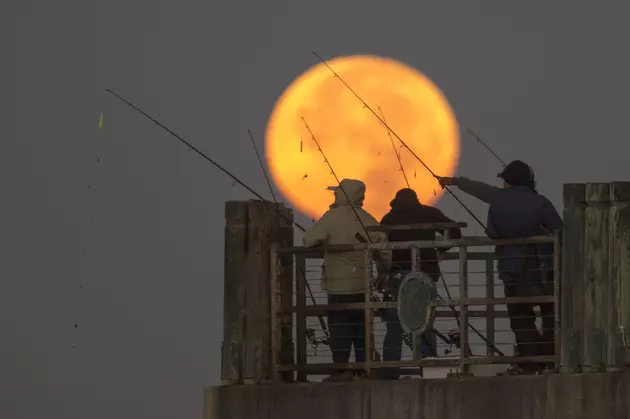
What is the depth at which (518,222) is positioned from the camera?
23.0 metres

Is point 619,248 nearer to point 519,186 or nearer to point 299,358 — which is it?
point 519,186

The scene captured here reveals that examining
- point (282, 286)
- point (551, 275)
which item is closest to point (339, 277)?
point (282, 286)

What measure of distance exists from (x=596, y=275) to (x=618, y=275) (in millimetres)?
199

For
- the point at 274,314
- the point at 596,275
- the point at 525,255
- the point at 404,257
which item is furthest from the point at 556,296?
the point at 274,314

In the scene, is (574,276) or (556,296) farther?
(556,296)

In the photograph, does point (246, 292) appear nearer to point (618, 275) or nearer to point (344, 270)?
point (344, 270)

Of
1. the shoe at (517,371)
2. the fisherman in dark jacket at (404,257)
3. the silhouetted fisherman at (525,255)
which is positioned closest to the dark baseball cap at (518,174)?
the silhouetted fisherman at (525,255)

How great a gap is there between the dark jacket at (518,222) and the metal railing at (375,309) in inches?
6.6

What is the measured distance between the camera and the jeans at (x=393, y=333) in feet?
77.8

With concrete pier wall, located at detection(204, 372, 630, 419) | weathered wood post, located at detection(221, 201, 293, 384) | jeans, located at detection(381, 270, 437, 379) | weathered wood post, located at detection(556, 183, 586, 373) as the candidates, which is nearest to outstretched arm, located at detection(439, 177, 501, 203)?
jeans, located at detection(381, 270, 437, 379)

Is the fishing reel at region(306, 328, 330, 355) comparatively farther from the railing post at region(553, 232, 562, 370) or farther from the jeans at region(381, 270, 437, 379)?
→ the railing post at region(553, 232, 562, 370)

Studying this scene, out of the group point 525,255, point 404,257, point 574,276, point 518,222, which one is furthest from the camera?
point 404,257

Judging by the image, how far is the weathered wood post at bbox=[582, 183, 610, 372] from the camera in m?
22.0

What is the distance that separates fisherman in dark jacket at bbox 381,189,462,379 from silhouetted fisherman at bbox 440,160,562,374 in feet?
2.79
